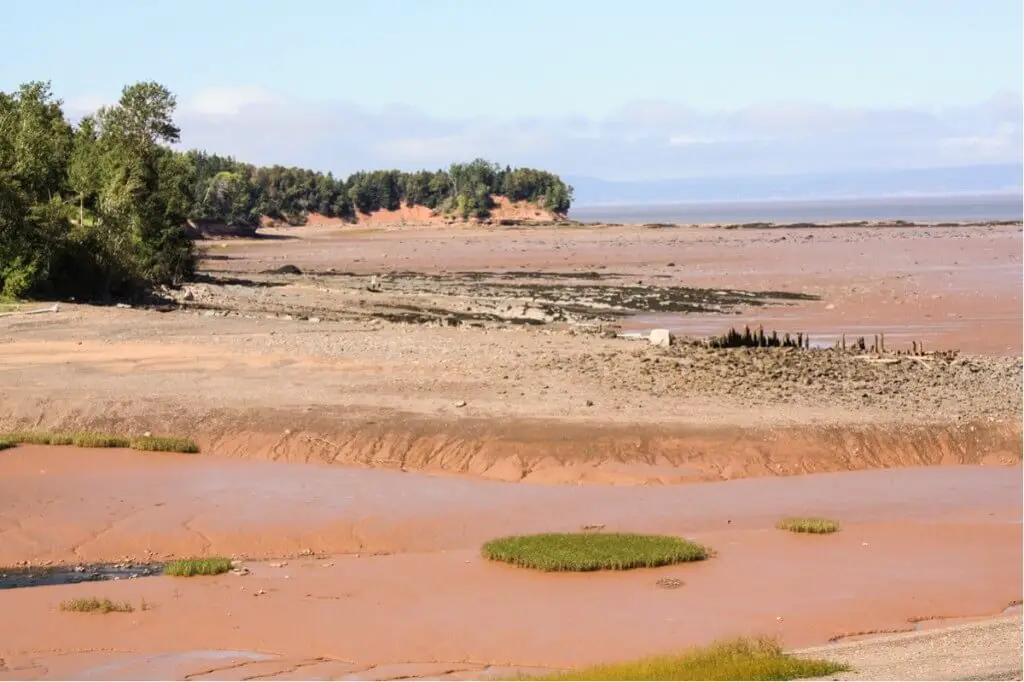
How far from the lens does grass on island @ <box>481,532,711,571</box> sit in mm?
15062

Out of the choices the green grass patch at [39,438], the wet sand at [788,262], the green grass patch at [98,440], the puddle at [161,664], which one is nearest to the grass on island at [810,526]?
the puddle at [161,664]

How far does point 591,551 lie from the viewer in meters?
15.4

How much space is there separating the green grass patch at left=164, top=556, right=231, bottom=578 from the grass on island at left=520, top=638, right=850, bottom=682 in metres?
5.24

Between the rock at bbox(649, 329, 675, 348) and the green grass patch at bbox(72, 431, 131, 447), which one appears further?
the rock at bbox(649, 329, 675, 348)

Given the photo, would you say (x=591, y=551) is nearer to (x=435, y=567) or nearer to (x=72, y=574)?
(x=435, y=567)

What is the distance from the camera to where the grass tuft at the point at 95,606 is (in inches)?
528

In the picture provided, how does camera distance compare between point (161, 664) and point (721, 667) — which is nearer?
point (721, 667)

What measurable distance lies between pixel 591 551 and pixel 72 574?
5966 mm

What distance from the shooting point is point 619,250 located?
254 ft

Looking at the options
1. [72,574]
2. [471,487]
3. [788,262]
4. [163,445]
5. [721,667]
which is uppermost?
[788,262]

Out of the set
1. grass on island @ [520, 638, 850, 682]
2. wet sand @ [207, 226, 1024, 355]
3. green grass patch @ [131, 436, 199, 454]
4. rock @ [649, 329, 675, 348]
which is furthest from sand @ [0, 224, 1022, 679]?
wet sand @ [207, 226, 1024, 355]

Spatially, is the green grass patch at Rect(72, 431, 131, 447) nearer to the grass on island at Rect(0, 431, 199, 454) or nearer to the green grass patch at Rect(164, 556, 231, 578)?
the grass on island at Rect(0, 431, 199, 454)

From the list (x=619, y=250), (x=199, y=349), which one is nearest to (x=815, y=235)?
(x=619, y=250)

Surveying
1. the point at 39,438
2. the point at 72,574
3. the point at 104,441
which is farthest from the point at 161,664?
the point at 39,438
